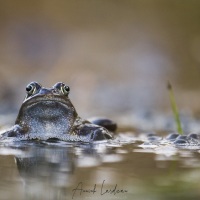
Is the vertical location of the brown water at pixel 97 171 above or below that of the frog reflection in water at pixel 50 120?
below

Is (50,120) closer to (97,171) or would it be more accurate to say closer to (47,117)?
(47,117)

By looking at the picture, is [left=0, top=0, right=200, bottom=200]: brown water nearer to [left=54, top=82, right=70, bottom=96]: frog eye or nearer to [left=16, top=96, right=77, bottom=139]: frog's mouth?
[left=16, top=96, right=77, bottom=139]: frog's mouth

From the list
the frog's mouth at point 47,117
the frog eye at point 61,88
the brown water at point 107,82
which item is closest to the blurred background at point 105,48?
the brown water at point 107,82

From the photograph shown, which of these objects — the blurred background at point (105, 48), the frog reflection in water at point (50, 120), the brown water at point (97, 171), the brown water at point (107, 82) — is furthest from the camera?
the blurred background at point (105, 48)

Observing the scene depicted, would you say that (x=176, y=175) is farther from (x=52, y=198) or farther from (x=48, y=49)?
(x=48, y=49)

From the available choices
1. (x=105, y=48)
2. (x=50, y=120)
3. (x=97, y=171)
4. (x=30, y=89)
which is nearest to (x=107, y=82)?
(x=105, y=48)

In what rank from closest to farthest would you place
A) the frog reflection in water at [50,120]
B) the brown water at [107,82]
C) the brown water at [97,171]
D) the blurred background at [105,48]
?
the brown water at [97,171] → the brown water at [107,82] → the frog reflection in water at [50,120] → the blurred background at [105,48]

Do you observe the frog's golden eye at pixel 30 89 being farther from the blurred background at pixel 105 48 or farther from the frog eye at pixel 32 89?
the blurred background at pixel 105 48

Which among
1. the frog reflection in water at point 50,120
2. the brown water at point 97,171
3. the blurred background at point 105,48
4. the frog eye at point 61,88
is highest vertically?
the blurred background at point 105,48
